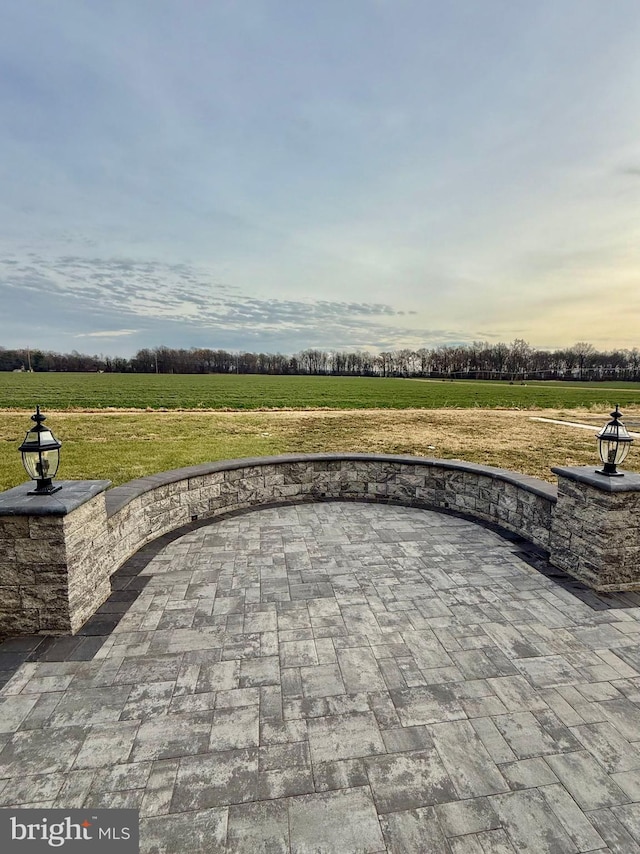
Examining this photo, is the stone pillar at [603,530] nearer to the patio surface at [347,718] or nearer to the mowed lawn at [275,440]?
the patio surface at [347,718]

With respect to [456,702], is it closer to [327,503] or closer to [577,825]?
[577,825]

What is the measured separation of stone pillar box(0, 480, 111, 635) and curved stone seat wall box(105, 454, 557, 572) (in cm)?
75

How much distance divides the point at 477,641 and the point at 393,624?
0.67 meters

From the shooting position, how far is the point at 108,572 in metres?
3.86

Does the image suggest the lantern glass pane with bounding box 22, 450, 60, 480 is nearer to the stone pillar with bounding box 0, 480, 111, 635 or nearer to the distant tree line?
the stone pillar with bounding box 0, 480, 111, 635

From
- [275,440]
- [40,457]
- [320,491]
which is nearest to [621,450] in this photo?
[320,491]

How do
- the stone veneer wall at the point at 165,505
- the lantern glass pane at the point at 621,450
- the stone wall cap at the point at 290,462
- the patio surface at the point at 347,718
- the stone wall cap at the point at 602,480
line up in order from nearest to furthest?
the patio surface at the point at 347,718, the stone veneer wall at the point at 165,505, the stone wall cap at the point at 602,480, the lantern glass pane at the point at 621,450, the stone wall cap at the point at 290,462

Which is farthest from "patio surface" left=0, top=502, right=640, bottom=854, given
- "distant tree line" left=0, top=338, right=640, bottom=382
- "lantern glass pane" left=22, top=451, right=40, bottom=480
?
"distant tree line" left=0, top=338, right=640, bottom=382

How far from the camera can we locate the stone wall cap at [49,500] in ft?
9.94

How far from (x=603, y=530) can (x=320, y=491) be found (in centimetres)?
402

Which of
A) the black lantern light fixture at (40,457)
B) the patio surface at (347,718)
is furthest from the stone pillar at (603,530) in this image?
the black lantern light fixture at (40,457)

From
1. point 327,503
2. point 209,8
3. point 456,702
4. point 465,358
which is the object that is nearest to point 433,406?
point 327,503

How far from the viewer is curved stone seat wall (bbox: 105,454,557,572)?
4.70m

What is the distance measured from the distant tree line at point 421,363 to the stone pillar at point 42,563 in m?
93.0
